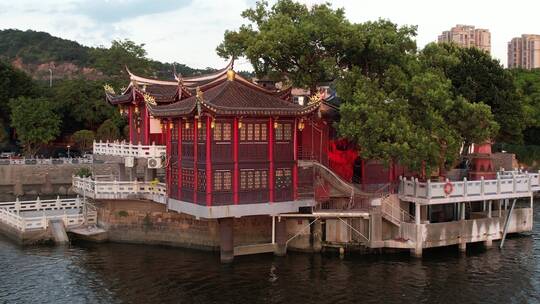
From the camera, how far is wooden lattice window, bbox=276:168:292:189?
119 feet

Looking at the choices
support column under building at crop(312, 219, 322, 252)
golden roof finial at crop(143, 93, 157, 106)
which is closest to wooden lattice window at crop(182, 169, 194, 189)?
golden roof finial at crop(143, 93, 157, 106)

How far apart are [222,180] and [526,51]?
521ft

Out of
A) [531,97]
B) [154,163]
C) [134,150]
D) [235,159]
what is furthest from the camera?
[531,97]

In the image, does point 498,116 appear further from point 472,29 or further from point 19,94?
point 472,29

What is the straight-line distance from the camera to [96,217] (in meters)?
45.1

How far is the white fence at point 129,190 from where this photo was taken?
4012cm

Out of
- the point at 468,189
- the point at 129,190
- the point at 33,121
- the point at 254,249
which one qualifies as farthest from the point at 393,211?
the point at 33,121

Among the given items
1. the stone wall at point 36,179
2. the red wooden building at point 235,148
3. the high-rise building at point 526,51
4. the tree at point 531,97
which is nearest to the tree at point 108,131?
the stone wall at point 36,179

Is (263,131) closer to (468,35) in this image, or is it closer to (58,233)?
(58,233)

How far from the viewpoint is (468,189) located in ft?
128

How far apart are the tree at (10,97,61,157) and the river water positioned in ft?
138

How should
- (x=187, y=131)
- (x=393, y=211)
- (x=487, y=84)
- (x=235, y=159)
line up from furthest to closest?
→ (x=487, y=84) < (x=393, y=211) < (x=187, y=131) < (x=235, y=159)

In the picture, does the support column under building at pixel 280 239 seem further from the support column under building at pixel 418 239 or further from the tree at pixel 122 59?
the tree at pixel 122 59

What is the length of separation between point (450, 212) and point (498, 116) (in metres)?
14.8
